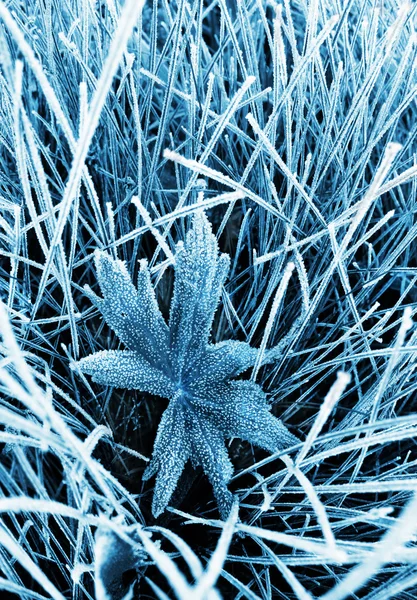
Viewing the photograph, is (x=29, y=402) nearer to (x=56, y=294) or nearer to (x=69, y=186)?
(x=69, y=186)

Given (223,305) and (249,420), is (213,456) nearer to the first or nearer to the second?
(249,420)

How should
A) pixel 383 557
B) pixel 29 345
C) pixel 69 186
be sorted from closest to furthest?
pixel 383 557 → pixel 69 186 → pixel 29 345

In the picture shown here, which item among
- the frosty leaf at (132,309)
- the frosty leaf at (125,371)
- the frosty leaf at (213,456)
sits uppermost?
the frosty leaf at (132,309)

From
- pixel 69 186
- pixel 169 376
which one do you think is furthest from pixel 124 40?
pixel 169 376

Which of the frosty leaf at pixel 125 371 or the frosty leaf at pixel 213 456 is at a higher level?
the frosty leaf at pixel 125 371

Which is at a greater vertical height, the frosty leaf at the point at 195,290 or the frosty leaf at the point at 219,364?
the frosty leaf at the point at 195,290

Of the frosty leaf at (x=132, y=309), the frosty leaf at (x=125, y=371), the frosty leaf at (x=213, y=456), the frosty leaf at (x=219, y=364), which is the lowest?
the frosty leaf at (x=213, y=456)

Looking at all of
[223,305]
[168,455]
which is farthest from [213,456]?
[223,305]
